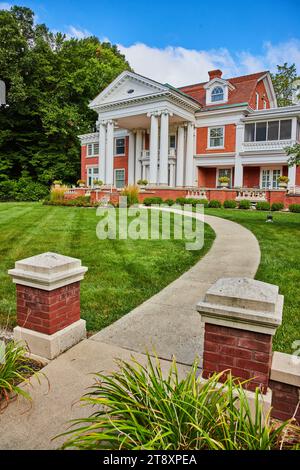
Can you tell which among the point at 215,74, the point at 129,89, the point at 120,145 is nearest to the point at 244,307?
the point at 129,89

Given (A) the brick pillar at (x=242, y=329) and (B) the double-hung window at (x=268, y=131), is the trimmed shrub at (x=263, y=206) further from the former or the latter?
(A) the brick pillar at (x=242, y=329)

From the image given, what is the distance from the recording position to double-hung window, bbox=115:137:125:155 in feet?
106

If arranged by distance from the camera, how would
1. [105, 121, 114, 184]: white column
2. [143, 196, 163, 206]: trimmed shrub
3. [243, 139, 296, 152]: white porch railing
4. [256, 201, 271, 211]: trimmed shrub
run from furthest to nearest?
[105, 121, 114, 184]: white column → [243, 139, 296, 152]: white porch railing → [143, 196, 163, 206]: trimmed shrub → [256, 201, 271, 211]: trimmed shrub

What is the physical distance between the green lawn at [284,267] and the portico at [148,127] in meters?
14.4

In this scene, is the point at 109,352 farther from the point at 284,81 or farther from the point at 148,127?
the point at 284,81

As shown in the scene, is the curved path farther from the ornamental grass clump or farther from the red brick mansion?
the red brick mansion

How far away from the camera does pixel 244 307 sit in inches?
102

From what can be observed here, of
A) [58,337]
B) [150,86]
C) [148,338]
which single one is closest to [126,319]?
[148,338]

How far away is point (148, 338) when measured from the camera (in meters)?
4.11

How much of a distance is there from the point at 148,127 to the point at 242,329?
2966 centimetres

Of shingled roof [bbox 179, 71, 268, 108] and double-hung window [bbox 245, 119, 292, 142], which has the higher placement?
shingled roof [bbox 179, 71, 268, 108]

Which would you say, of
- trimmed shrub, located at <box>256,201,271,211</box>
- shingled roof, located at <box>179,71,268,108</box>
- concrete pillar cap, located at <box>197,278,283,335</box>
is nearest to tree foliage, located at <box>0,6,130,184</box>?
shingled roof, located at <box>179,71,268,108</box>

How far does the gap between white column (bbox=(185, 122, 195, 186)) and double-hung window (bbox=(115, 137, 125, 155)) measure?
7.13 metres
